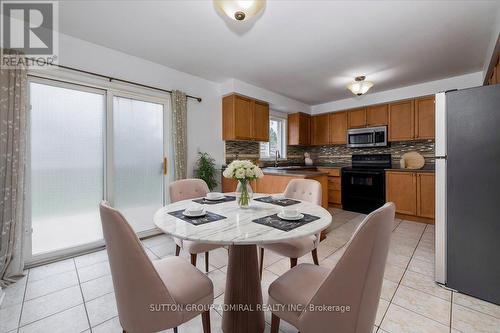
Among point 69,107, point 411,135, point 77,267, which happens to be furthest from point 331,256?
point 69,107

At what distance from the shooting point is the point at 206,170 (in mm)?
3506

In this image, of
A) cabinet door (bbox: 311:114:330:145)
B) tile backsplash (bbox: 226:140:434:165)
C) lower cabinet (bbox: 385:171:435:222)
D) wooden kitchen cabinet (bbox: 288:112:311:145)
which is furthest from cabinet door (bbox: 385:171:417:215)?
wooden kitchen cabinet (bbox: 288:112:311:145)

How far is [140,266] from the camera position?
3.00ft

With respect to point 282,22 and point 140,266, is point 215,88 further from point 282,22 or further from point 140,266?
point 140,266

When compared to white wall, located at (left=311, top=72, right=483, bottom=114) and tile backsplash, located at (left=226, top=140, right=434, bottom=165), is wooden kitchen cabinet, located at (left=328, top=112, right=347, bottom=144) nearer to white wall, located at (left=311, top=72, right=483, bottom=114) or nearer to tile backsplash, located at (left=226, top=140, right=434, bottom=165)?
white wall, located at (left=311, top=72, right=483, bottom=114)

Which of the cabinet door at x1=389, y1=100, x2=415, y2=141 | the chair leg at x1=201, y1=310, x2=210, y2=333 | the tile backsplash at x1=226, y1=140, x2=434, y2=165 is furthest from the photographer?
the tile backsplash at x1=226, y1=140, x2=434, y2=165

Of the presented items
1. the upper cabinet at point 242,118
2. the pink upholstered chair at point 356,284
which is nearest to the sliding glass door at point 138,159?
the upper cabinet at point 242,118

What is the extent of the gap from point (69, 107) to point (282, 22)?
260 centimetres

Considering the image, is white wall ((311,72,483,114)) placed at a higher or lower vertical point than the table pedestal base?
higher

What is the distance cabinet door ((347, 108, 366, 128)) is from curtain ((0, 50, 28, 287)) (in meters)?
5.33

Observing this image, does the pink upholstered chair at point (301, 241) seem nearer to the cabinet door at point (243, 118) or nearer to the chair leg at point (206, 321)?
the chair leg at point (206, 321)

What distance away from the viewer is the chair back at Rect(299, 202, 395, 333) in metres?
0.80

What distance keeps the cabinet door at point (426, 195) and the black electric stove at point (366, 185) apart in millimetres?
543

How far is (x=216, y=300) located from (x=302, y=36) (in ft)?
9.21
